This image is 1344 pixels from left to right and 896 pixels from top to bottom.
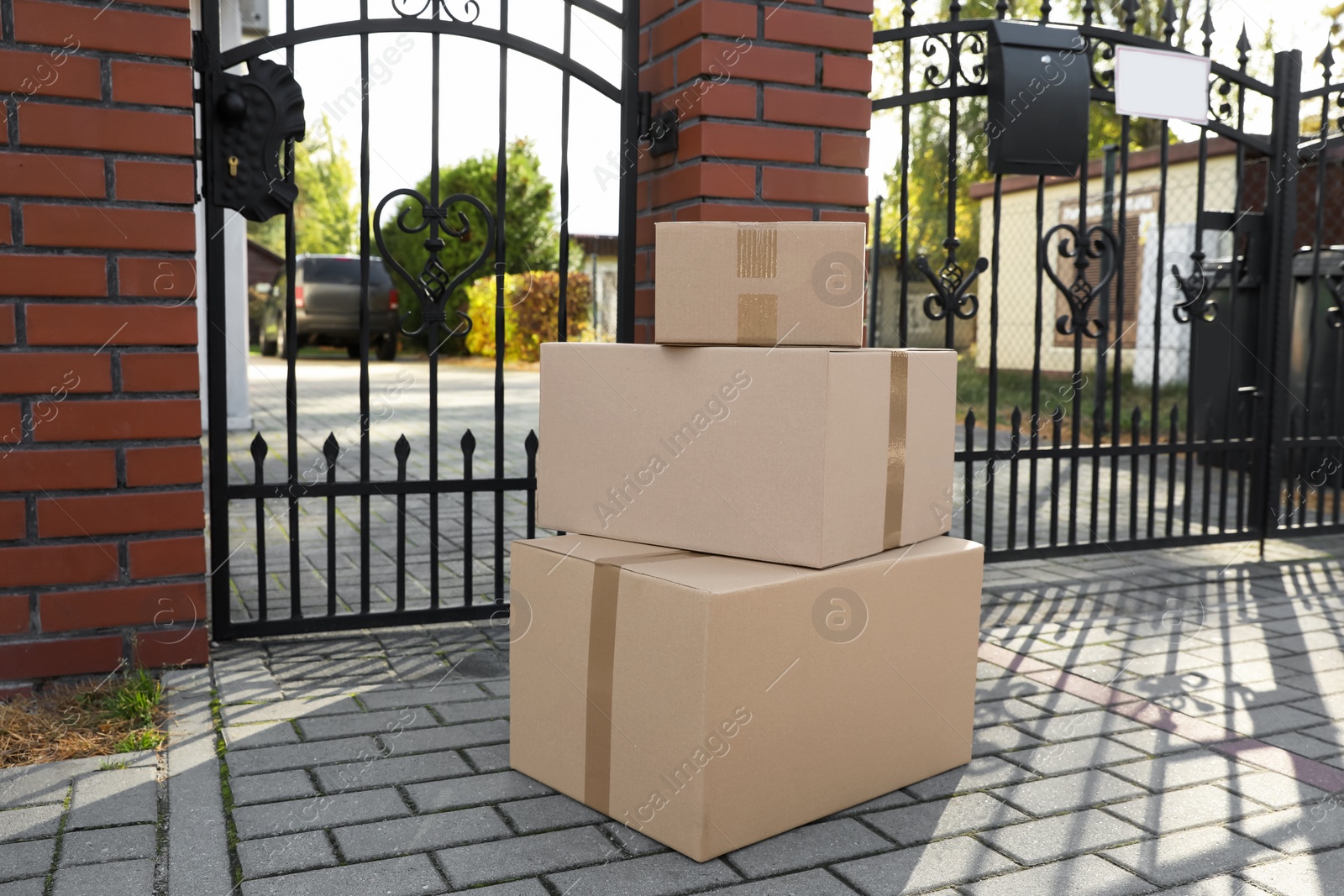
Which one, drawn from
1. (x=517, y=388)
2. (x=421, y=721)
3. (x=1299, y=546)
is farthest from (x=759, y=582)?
(x=517, y=388)

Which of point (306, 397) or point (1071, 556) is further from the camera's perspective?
point (306, 397)

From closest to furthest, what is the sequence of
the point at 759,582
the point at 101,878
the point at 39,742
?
the point at 101,878, the point at 759,582, the point at 39,742

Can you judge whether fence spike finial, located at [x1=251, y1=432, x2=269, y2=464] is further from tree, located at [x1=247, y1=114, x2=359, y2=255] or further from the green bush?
tree, located at [x1=247, y1=114, x2=359, y2=255]

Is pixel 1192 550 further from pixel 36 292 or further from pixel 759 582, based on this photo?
pixel 36 292

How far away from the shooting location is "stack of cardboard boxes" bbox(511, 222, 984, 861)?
82.7 inches

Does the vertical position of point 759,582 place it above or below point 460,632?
above

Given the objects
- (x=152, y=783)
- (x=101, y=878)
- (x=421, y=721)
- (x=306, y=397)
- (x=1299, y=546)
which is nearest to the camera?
(x=101, y=878)

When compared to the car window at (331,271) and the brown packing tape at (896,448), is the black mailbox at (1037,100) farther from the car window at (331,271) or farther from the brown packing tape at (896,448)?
the car window at (331,271)

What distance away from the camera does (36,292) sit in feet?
9.23


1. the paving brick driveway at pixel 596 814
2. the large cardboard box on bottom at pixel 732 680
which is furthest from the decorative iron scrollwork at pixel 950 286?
the large cardboard box on bottom at pixel 732 680

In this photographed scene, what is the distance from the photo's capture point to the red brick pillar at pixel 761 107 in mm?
3270

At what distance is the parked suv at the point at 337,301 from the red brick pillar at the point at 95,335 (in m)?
13.9

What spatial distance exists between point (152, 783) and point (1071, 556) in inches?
153

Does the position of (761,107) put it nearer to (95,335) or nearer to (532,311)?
(95,335)
